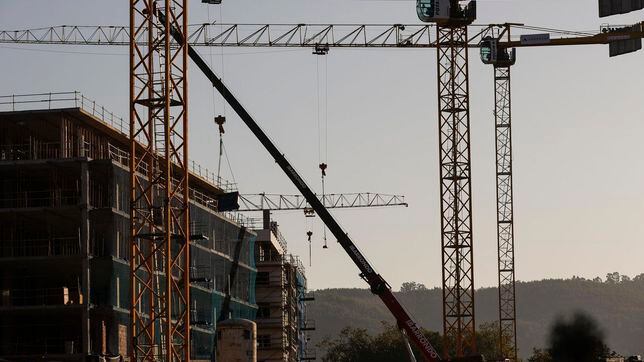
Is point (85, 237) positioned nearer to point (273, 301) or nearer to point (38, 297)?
point (38, 297)

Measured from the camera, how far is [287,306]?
557 feet

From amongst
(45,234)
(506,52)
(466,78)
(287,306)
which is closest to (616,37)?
(466,78)

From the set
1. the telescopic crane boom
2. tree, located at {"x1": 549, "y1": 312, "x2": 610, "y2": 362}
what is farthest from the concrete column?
tree, located at {"x1": 549, "y1": 312, "x2": 610, "y2": 362}

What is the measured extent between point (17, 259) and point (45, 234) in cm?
465

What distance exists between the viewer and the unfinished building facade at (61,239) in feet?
338

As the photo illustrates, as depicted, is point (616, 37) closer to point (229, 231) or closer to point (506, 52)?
point (506, 52)

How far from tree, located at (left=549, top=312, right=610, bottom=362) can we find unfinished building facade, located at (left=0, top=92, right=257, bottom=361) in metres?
46.5

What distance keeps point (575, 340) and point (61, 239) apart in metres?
57.3

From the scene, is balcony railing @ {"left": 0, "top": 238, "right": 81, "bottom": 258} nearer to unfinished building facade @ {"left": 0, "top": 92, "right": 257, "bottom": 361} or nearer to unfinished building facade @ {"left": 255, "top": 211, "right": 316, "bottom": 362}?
unfinished building facade @ {"left": 0, "top": 92, "right": 257, "bottom": 361}

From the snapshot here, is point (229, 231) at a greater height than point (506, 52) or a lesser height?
lesser

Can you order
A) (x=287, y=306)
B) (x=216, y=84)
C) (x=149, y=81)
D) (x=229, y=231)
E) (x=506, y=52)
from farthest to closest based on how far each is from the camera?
(x=287, y=306) → (x=229, y=231) → (x=506, y=52) → (x=216, y=84) → (x=149, y=81)

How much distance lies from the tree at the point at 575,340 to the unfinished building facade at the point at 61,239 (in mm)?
46499

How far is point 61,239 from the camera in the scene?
106m

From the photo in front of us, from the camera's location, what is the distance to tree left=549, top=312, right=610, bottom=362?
13550 cm
